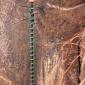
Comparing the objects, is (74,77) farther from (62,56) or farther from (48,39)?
(48,39)

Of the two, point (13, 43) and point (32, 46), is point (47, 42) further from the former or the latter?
point (13, 43)

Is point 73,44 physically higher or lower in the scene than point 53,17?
lower

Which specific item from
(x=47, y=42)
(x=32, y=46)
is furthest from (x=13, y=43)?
(x=47, y=42)

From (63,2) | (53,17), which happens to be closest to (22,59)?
(53,17)

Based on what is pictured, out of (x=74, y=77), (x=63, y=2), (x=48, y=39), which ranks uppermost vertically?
(x=63, y=2)

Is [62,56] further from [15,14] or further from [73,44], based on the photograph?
[15,14]

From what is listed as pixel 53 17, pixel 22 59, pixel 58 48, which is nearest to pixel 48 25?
pixel 53 17
